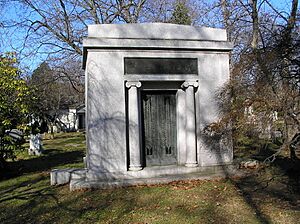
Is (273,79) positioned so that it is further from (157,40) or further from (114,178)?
(114,178)

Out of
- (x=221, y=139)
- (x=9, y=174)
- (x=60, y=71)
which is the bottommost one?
(x=9, y=174)

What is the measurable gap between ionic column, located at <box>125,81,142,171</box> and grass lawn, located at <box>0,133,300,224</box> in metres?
0.83

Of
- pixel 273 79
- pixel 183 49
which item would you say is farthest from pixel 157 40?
pixel 273 79

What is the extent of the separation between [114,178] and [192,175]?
206 cm

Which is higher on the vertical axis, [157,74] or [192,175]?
[157,74]

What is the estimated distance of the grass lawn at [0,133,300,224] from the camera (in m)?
5.30

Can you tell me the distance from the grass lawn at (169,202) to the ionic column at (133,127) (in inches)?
32.5

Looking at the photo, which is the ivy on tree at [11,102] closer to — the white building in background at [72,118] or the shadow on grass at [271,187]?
the shadow on grass at [271,187]

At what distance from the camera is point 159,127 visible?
350 inches

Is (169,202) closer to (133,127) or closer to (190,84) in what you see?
(133,127)

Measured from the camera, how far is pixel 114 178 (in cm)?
785

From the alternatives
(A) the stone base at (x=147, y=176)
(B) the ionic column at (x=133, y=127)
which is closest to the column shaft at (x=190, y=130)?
(A) the stone base at (x=147, y=176)

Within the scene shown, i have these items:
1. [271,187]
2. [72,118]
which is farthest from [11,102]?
[72,118]

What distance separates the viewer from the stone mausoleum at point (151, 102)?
7914mm
